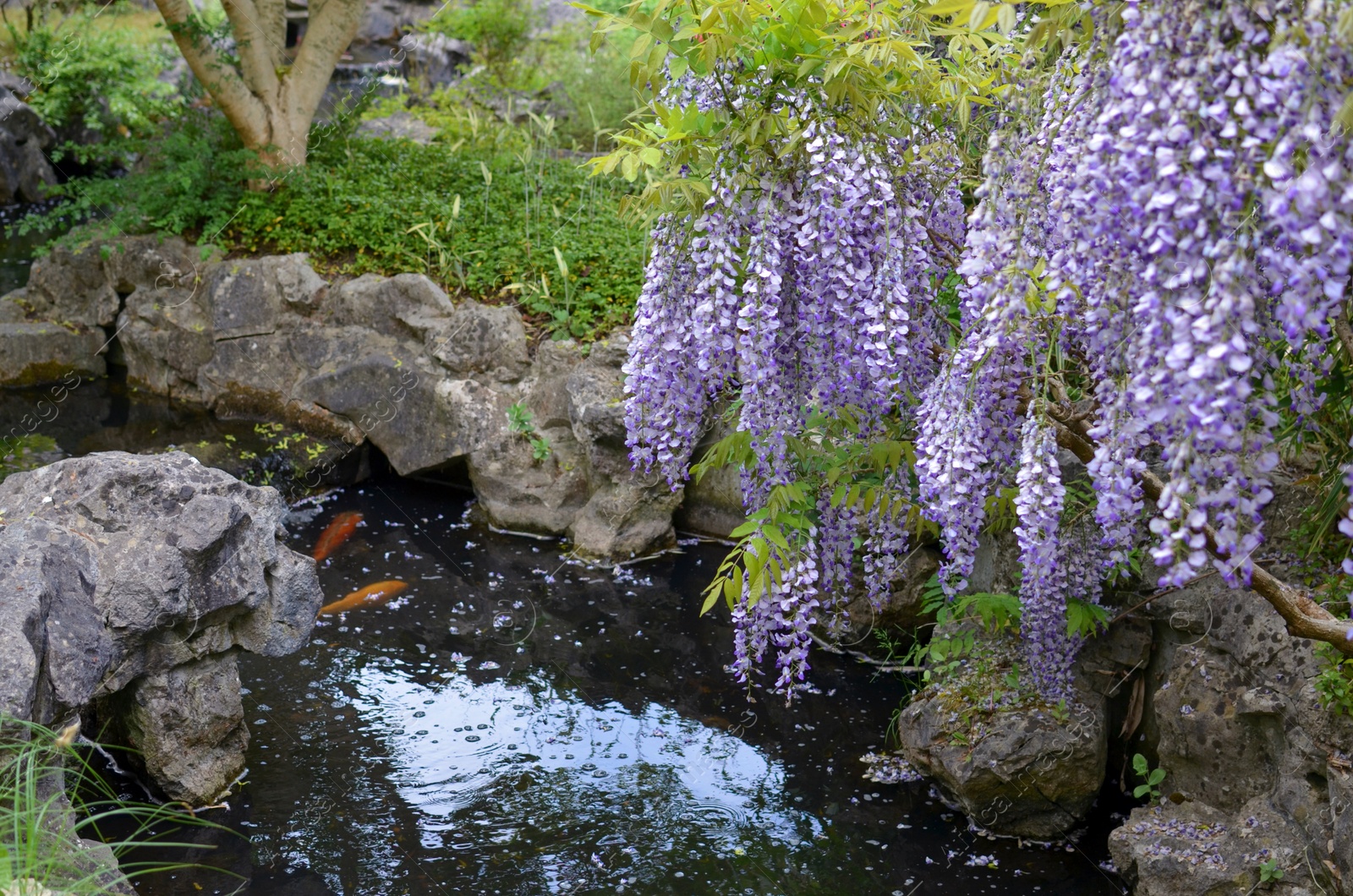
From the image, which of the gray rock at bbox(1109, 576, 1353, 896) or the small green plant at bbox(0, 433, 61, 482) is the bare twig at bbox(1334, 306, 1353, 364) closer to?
the gray rock at bbox(1109, 576, 1353, 896)

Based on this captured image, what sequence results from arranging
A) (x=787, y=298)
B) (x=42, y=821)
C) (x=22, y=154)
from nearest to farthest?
1. (x=42, y=821)
2. (x=787, y=298)
3. (x=22, y=154)

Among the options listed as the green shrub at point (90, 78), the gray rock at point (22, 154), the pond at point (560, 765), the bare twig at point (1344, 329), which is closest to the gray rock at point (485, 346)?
the pond at point (560, 765)

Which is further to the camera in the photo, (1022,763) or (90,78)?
(90,78)

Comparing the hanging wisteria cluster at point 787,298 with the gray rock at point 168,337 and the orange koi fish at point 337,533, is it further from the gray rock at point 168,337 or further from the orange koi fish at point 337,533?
the gray rock at point 168,337

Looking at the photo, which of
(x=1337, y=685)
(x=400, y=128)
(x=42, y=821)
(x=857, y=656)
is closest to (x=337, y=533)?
(x=857, y=656)

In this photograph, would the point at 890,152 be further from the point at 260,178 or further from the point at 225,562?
the point at 260,178

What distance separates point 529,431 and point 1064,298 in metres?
4.38

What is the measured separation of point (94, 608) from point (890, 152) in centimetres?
301

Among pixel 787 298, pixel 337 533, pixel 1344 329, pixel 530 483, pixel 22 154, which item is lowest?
pixel 22 154

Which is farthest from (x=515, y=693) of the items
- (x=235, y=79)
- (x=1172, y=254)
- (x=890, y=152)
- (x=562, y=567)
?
(x=235, y=79)

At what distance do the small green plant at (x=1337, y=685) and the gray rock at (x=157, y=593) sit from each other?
3.45 m

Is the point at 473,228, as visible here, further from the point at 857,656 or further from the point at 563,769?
the point at 563,769

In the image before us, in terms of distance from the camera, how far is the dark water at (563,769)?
3.85 m

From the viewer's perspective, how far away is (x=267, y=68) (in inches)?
327
